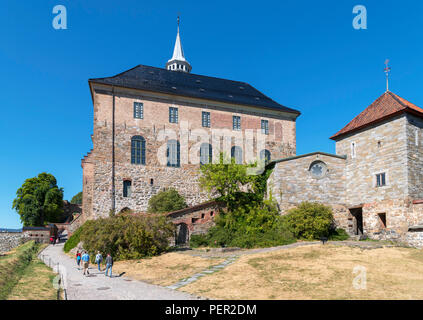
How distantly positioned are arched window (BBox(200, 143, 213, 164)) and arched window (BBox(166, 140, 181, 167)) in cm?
231

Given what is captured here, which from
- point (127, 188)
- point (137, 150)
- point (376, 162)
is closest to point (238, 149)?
point (137, 150)

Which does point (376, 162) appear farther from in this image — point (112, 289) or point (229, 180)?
point (112, 289)

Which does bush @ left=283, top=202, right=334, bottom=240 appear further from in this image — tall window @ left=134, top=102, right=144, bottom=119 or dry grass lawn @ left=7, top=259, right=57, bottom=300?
tall window @ left=134, top=102, right=144, bottom=119

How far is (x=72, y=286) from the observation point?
13812 millimetres

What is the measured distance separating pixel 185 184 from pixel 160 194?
3457mm

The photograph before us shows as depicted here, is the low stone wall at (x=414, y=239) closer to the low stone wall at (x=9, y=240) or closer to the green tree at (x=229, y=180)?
the green tree at (x=229, y=180)

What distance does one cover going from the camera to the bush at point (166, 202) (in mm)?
28172

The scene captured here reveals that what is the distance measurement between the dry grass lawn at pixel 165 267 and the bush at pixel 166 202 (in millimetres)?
7384

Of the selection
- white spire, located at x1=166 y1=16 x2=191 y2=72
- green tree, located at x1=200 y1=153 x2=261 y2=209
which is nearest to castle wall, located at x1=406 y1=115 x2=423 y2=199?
green tree, located at x1=200 y1=153 x2=261 y2=209

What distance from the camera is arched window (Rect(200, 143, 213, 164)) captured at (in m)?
33.4

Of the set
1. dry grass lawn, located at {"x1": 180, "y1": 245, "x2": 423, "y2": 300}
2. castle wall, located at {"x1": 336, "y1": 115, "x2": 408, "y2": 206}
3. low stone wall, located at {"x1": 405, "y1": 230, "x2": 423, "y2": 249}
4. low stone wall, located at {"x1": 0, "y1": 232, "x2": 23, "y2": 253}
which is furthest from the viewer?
low stone wall, located at {"x1": 0, "y1": 232, "x2": 23, "y2": 253}
